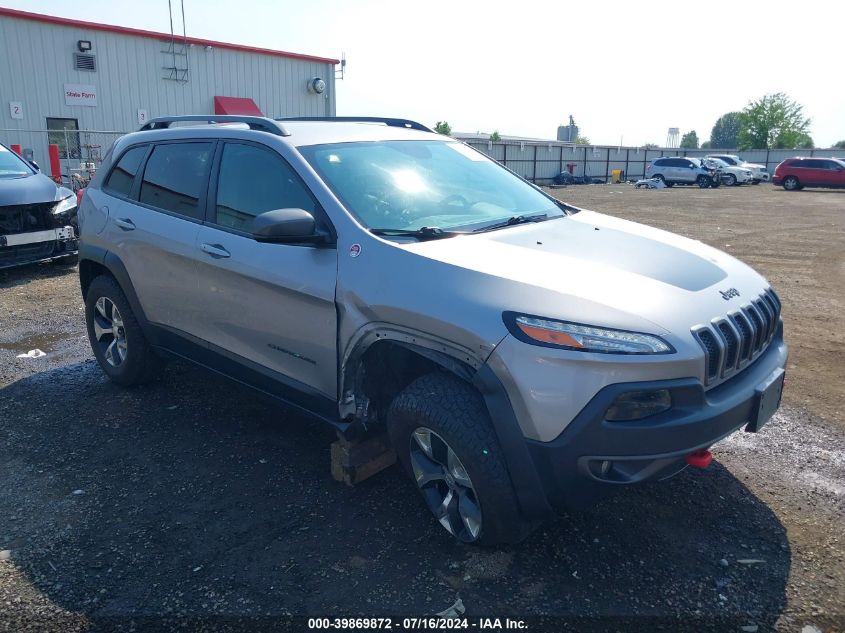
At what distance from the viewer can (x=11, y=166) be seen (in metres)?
9.56

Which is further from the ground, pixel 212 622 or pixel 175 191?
pixel 175 191

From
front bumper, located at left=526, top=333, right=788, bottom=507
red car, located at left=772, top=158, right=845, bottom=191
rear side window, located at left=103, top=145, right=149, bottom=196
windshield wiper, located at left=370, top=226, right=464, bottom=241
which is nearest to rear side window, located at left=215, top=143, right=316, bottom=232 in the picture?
windshield wiper, located at left=370, top=226, right=464, bottom=241

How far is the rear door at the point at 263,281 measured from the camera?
335cm

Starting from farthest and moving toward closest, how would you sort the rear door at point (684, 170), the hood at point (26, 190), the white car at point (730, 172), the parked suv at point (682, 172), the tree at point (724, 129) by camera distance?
1. the tree at point (724, 129)
2. the white car at point (730, 172)
3. the rear door at point (684, 170)
4. the parked suv at point (682, 172)
5. the hood at point (26, 190)

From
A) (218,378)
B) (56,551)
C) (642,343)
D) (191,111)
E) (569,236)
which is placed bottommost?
(56,551)

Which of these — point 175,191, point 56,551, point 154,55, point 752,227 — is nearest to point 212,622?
point 56,551

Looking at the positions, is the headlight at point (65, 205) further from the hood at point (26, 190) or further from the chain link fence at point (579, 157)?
the chain link fence at point (579, 157)

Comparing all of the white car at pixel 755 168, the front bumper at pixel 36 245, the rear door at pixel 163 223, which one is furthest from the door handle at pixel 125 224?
the white car at pixel 755 168

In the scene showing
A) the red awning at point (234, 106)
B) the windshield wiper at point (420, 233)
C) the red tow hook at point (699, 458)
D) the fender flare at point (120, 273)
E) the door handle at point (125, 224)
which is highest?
the red awning at point (234, 106)

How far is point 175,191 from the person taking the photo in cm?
436

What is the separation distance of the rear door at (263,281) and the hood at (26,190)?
5.98 m

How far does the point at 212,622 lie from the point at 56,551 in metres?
1.00

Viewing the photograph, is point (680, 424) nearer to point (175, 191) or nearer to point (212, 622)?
point (212, 622)

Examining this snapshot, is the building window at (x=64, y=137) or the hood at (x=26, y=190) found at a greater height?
the building window at (x=64, y=137)
